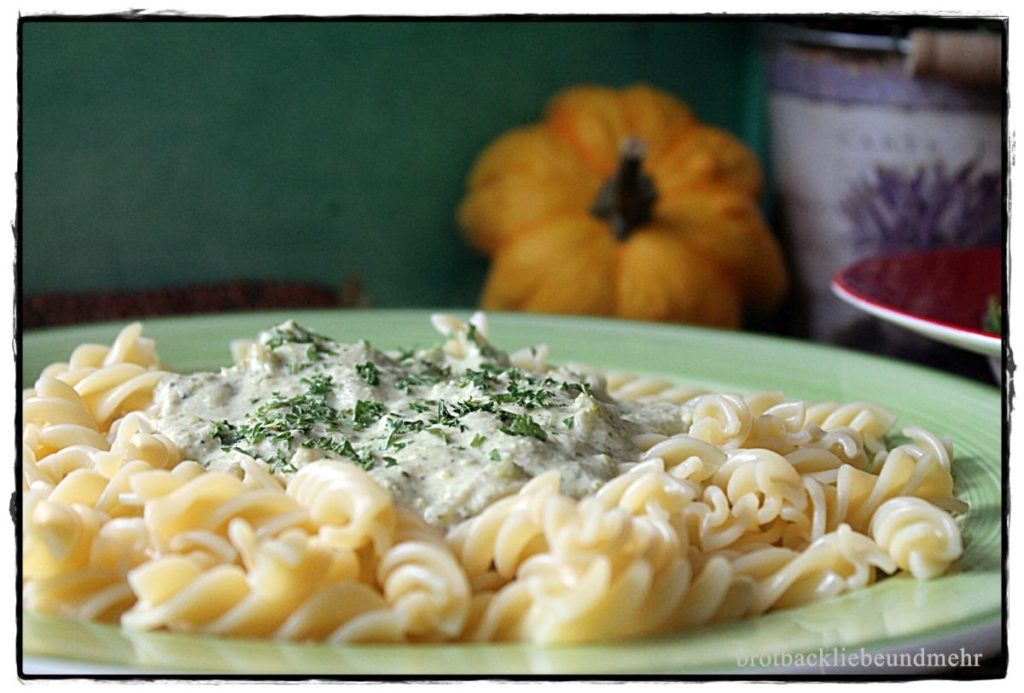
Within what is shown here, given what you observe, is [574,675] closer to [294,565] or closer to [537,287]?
[294,565]

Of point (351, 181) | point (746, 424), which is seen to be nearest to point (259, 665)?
point (746, 424)

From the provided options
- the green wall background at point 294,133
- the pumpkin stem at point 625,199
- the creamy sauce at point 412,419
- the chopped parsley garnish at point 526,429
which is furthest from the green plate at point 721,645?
the green wall background at point 294,133

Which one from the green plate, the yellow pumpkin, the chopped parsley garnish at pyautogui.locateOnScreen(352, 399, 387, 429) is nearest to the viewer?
the green plate

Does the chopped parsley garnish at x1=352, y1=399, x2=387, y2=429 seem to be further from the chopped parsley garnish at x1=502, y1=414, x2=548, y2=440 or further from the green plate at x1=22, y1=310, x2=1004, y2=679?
the green plate at x1=22, y1=310, x2=1004, y2=679

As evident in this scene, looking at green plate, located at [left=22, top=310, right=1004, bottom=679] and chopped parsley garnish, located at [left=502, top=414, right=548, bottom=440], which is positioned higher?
chopped parsley garnish, located at [left=502, top=414, right=548, bottom=440]

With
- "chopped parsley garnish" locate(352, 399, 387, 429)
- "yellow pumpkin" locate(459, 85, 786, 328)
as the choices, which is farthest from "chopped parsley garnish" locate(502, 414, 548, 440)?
"yellow pumpkin" locate(459, 85, 786, 328)

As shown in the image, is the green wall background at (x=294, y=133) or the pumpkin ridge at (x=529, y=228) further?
the pumpkin ridge at (x=529, y=228)

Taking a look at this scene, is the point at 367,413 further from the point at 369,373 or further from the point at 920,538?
the point at 920,538

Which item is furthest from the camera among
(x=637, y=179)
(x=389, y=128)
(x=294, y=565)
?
(x=389, y=128)

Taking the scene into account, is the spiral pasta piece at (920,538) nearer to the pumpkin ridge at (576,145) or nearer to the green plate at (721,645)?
the green plate at (721,645)
